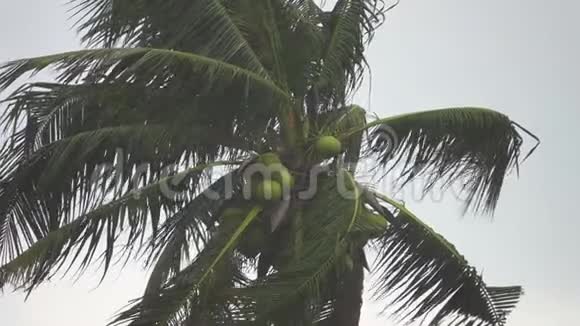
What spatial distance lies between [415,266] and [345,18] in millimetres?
3069

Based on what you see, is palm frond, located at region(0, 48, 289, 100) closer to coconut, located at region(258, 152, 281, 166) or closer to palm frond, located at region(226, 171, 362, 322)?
coconut, located at region(258, 152, 281, 166)

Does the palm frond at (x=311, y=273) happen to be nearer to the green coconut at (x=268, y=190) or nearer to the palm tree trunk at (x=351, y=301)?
the palm tree trunk at (x=351, y=301)

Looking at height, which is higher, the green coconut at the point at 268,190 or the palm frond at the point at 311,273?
the green coconut at the point at 268,190

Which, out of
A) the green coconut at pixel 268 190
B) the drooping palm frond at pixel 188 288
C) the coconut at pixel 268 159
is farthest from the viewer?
the coconut at pixel 268 159

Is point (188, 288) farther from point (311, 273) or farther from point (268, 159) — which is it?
point (268, 159)

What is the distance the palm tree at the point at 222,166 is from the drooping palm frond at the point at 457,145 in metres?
0.02

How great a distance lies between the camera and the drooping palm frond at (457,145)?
11.0 metres

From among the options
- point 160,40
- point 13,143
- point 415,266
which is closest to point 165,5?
point 160,40

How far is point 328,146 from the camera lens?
10.2 meters

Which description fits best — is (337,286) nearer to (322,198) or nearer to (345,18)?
(322,198)

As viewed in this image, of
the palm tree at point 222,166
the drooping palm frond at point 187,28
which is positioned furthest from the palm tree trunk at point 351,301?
the drooping palm frond at point 187,28

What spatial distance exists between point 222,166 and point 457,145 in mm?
2565

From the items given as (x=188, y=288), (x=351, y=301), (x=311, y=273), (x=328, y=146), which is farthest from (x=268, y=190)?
(x=351, y=301)

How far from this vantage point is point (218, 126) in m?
10.3
